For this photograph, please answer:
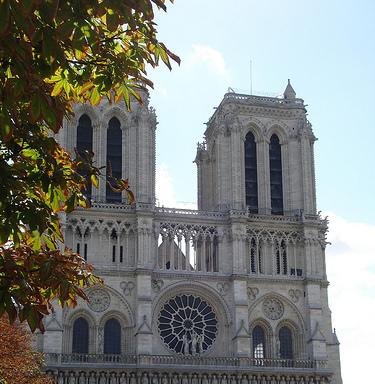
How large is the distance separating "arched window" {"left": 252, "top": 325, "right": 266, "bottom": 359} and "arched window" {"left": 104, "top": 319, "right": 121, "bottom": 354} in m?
8.78

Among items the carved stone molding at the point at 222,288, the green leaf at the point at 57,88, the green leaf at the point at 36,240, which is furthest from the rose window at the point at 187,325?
the green leaf at the point at 57,88

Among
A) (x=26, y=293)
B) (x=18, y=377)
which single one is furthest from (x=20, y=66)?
(x=18, y=377)

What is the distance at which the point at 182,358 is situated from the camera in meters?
48.8

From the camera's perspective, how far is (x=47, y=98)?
6266 millimetres

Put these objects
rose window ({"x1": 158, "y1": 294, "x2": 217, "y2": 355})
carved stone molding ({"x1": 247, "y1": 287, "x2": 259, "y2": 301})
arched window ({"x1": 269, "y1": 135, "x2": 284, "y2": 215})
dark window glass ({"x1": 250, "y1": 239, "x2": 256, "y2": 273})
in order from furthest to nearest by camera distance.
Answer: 1. arched window ({"x1": 269, "y1": 135, "x2": 284, "y2": 215})
2. dark window glass ({"x1": 250, "y1": 239, "x2": 256, "y2": 273})
3. carved stone molding ({"x1": 247, "y1": 287, "x2": 259, "y2": 301})
4. rose window ({"x1": 158, "y1": 294, "x2": 217, "y2": 355})

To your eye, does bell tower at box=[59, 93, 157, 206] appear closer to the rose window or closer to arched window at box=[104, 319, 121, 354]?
the rose window

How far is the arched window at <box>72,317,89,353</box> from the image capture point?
48594 mm

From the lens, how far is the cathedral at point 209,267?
1913 inches

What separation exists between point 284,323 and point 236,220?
24.2 ft

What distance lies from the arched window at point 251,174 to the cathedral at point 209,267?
8 centimetres

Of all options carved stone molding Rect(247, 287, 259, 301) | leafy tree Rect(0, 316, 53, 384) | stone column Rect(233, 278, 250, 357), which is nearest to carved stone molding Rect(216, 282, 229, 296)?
stone column Rect(233, 278, 250, 357)

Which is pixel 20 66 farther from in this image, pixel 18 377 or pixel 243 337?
pixel 243 337

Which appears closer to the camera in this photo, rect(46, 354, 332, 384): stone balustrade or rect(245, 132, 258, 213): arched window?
rect(46, 354, 332, 384): stone balustrade

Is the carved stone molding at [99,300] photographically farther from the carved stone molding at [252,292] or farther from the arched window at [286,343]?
the arched window at [286,343]
